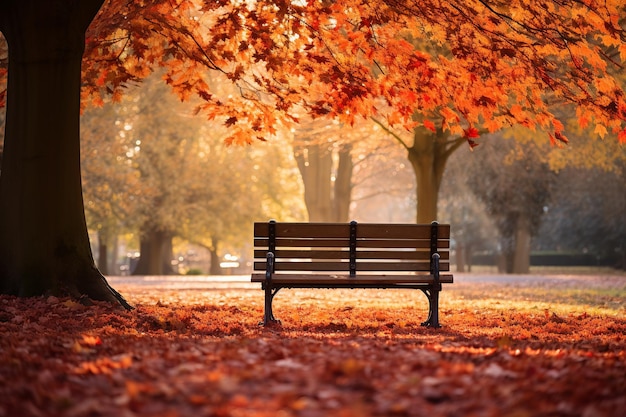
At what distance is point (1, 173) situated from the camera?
415 inches

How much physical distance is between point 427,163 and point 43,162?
12.0 m

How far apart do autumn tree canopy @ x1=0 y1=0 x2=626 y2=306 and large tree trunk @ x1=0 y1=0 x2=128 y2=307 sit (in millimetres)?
12

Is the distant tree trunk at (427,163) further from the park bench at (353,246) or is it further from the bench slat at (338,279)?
the bench slat at (338,279)

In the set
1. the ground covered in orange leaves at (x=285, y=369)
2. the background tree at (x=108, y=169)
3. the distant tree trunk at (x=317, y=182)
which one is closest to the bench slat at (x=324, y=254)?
the ground covered in orange leaves at (x=285, y=369)

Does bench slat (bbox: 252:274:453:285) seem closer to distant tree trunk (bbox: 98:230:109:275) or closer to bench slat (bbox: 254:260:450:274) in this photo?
bench slat (bbox: 254:260:450:274)

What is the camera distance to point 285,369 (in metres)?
5.36

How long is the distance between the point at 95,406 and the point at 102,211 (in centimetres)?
2824

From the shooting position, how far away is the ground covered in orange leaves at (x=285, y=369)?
4.52 metres

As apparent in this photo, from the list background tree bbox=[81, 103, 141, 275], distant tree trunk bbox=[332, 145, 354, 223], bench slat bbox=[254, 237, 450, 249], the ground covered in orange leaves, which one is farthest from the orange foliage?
distant tree trunk bbox=[332, 145, 354, 223]

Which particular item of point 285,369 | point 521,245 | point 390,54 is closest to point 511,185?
point 521,245

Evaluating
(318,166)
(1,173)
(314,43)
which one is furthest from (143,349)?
(318,166)

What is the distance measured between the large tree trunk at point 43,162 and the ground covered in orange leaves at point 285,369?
18.8 inches

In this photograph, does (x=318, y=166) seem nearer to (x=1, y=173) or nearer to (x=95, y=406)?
(x=1, y=173)

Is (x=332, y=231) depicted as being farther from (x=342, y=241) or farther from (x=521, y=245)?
(x=521, y=245)
